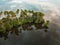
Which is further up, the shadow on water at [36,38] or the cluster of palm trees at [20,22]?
the cluster of palm trees at [20,22]

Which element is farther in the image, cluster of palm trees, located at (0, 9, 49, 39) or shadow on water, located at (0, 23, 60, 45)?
cluster of palm trees, located at (0, 9, 49, 39)

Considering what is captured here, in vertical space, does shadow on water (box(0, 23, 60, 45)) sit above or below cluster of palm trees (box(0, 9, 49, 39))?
below

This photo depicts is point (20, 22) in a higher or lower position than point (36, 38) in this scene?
higher

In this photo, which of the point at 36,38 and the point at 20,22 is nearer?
the point at 36,38

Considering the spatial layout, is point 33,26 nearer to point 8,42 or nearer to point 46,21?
point 46,21

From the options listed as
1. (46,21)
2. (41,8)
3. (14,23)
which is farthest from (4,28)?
(41,8)
